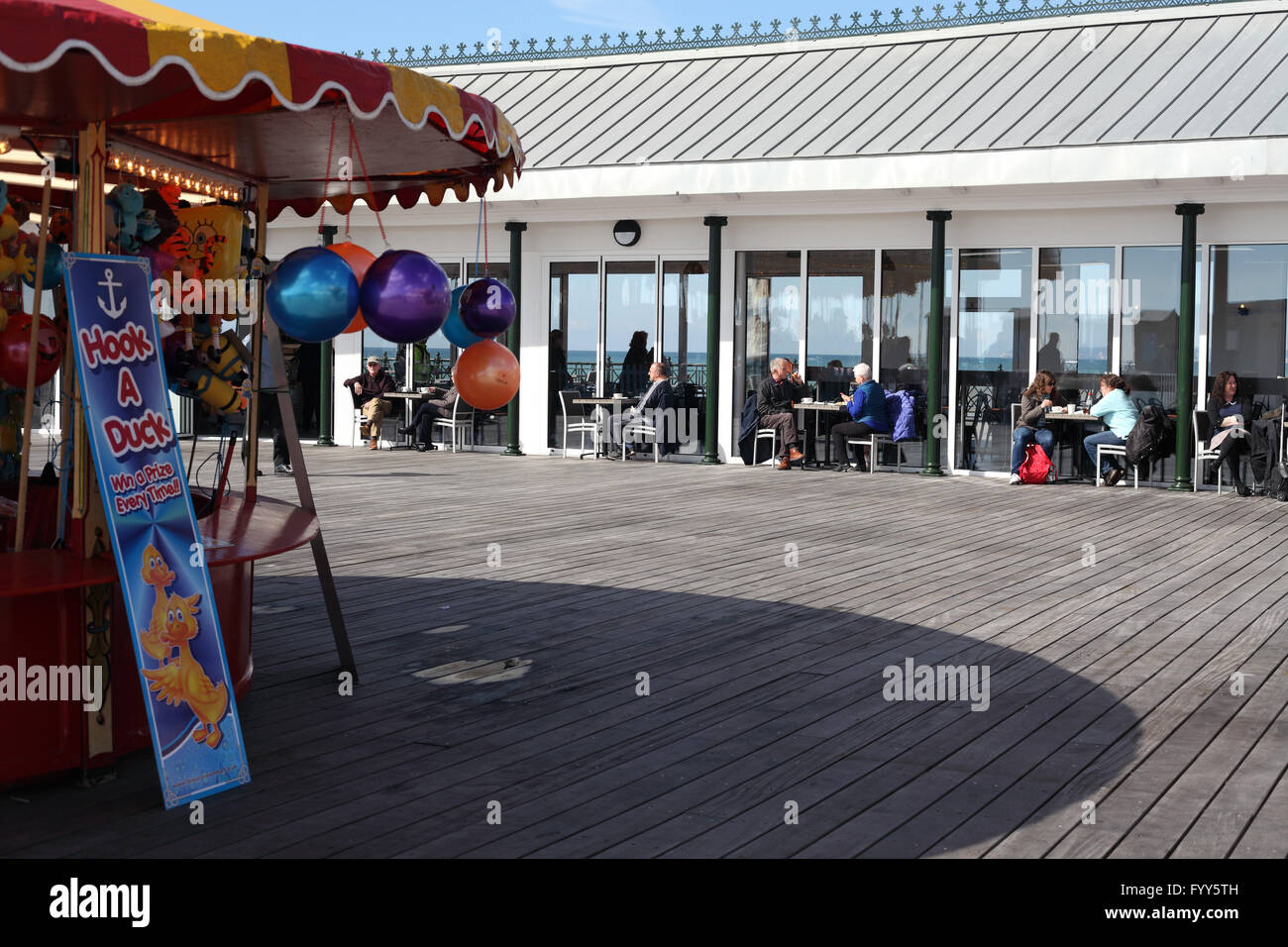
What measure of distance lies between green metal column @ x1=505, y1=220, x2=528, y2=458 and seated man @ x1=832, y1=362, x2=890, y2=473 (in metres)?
4.29

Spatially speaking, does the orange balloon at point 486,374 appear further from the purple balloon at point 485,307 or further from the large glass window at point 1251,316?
the large glass window at point 1251,316

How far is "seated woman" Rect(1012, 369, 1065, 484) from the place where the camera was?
14.8m

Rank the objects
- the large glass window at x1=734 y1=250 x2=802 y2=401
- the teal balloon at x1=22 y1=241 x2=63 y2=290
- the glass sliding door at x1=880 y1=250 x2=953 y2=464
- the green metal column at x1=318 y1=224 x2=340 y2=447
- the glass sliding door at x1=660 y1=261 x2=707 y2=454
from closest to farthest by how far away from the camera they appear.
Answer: the teal balloon at x1=22 y1=241 x2=63 y2=290
the glass sliding door at x1=880 y1=250 x2=953 y2=464
the large glass window at x1=734 y1=250 x2=802 y2=401
the glass sliding door at x1=660 y1=261 x2=707 y2=454
the green metal column at x1=318 y1=224 x2=340 y2=447

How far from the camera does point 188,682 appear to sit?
14.2ft

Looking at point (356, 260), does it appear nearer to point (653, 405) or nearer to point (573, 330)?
point (653, 405)

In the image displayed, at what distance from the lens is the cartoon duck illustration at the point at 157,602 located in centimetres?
425

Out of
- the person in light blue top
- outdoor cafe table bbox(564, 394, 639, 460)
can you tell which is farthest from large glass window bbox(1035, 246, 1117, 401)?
outdoor cafe table bbox(564, 394, 639, 460)

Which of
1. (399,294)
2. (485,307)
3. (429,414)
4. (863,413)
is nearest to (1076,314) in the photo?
(863,413)

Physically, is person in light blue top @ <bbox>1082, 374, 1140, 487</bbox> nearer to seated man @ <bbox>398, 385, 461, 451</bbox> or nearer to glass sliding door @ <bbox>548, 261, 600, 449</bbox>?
glass sliding door @ <bbox>548, 261, 600, 449</bbox>

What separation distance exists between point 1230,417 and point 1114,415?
3.80 ft

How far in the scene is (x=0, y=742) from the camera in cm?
425

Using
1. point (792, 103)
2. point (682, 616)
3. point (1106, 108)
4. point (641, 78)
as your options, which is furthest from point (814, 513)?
point (641, 78)
